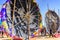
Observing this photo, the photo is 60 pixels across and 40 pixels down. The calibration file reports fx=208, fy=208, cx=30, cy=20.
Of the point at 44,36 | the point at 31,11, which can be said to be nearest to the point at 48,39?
the point at 44,36

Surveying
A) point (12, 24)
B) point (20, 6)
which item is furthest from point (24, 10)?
point (12, 24)

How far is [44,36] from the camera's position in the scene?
784 cm

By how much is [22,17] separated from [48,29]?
1272 mm

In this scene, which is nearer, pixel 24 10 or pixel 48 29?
pixel 24 10

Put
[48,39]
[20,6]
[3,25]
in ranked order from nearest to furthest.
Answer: [3,25] < [20,6] < [48,39]

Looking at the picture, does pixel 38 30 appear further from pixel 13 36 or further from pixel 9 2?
pixel 9 2

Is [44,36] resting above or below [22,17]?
below

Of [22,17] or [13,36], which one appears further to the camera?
[22,17]

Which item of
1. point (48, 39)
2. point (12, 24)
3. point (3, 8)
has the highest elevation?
point (3, 8)

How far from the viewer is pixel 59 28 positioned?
8.34 m

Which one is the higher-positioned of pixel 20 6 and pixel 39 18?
pixel 20 6

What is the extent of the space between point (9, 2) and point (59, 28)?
2.41 m

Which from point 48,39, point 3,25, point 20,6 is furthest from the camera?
point 48,39

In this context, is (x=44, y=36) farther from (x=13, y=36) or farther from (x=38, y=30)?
Answer: (x=13, y=36)
